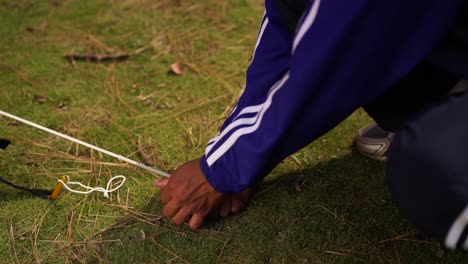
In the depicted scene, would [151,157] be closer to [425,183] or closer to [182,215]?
[182,215]

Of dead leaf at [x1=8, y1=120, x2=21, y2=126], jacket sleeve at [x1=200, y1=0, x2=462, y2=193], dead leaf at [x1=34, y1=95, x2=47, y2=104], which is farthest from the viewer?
dead leaf at [x1=34, y1=95, x2=47, y2=104]

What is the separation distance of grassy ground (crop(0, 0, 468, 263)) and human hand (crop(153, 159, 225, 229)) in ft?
0.18

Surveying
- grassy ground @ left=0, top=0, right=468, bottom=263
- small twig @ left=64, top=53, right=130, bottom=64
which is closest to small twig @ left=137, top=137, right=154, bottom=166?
grassy ground @ left=0, top=0, right=468, bottom=263

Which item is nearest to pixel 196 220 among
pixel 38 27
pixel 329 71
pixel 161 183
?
pixel 161 183

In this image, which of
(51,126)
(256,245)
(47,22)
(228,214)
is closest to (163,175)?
(228,214)

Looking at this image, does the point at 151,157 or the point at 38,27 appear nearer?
the point at 151,157

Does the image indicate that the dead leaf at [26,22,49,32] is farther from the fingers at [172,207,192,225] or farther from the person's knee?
the person's knee

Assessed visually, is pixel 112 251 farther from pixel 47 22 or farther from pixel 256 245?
pixel 47 22

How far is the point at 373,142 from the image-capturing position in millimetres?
1492

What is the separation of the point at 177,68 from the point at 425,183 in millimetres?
1276

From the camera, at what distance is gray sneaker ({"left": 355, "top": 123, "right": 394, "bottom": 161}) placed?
1.49 m

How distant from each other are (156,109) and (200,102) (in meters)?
0.16

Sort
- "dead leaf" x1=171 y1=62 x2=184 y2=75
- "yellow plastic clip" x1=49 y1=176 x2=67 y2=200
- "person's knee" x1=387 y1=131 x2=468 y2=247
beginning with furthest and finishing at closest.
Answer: "dead leaf" x1=171 y1=62 x2=184 y2=75 < "yellow plastic clip" x1=49 y1=176 x2=67 y2=200 < "person's knee" x1=387 y1=131 x2=468 y2=247

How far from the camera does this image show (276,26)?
117 centimetres
